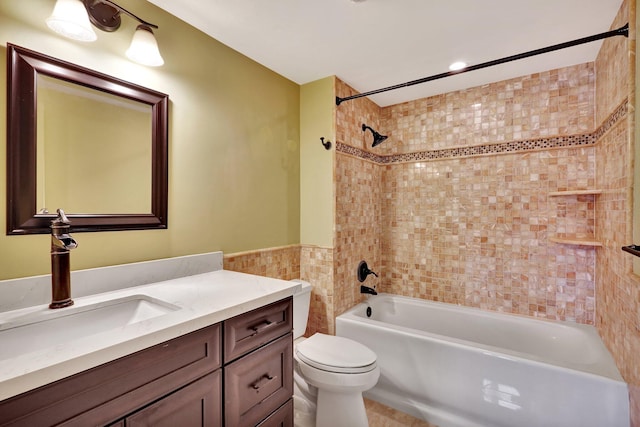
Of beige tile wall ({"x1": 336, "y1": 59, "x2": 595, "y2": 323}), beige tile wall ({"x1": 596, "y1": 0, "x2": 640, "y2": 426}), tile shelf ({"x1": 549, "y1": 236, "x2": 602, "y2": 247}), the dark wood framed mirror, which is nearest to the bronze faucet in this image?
the dark wood framed mirror

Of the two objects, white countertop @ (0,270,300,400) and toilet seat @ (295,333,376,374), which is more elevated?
white countertop @ (0,270,300,400)

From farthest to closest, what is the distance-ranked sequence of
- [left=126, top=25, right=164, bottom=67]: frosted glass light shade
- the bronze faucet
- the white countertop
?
[left=126, top=25, right=164, bottom=67]: frosted glass light shade → the bronze faucet → the white countertop

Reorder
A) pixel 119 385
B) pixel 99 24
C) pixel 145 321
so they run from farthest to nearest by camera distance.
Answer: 1. pixel 99 24
2. pixel 145 321
3. pixel 119 385

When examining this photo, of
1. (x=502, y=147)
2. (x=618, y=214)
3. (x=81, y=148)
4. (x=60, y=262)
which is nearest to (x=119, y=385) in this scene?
(x=60, y=262)

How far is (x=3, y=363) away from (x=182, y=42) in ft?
5.28

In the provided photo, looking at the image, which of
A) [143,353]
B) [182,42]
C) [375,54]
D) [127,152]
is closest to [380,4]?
[375,54]

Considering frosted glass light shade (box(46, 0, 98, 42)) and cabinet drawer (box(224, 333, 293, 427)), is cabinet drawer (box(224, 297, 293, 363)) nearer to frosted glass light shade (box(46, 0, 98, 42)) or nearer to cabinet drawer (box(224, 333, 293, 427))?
cabinet drawer (box(224, 333, 293, 427))

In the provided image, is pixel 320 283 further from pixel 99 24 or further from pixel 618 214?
pixel 99 24

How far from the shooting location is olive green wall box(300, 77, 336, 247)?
2330 mm

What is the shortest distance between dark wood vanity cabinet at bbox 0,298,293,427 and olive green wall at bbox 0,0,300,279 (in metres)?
0.68

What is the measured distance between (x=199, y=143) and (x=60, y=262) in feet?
2.96

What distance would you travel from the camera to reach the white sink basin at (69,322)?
0.92 meters

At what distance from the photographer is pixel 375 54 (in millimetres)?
2037

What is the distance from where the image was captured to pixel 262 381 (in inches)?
47.7
